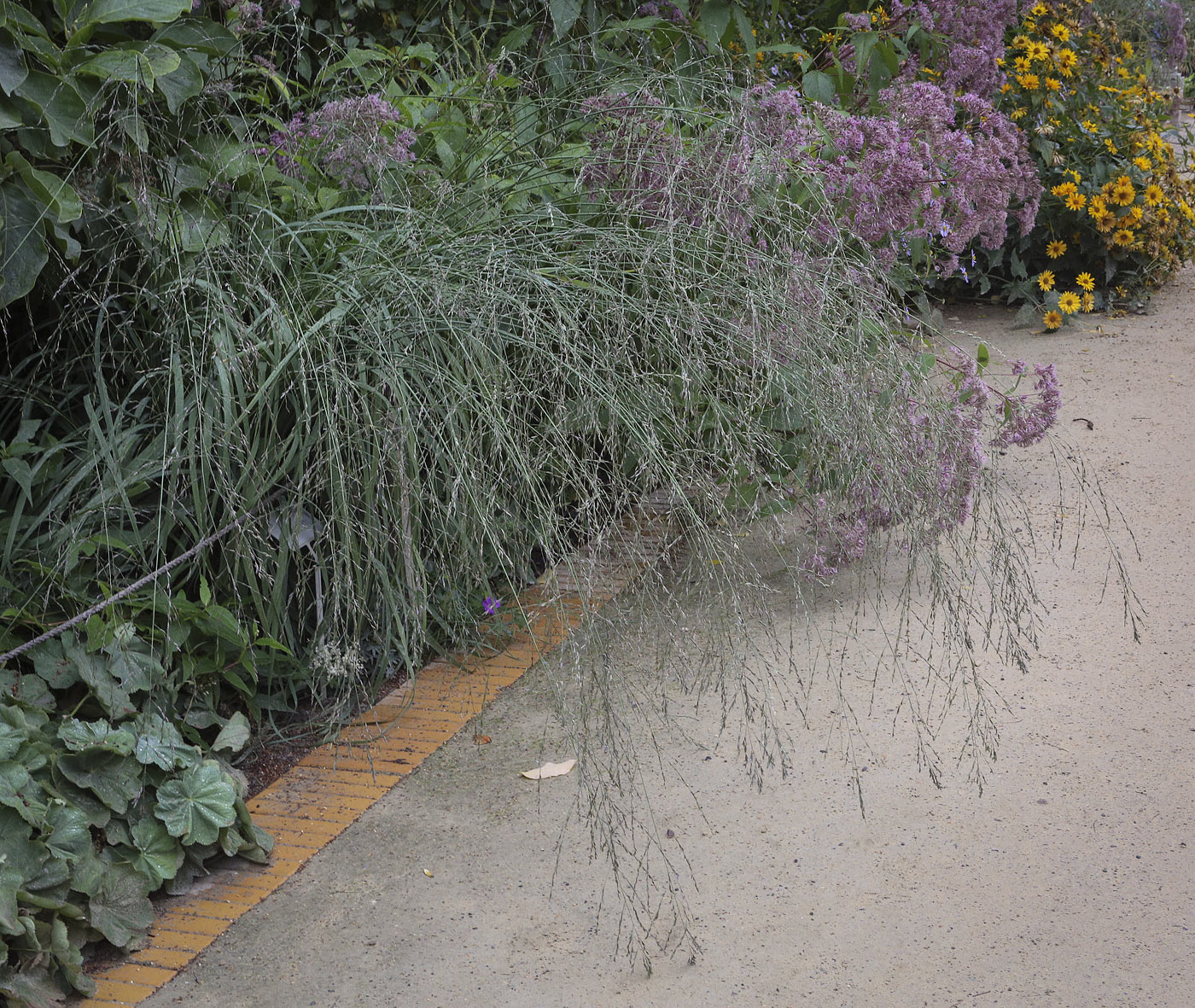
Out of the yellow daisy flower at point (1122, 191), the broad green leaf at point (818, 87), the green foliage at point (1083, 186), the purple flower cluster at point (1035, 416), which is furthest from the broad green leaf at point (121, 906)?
the yellow daisy flower at point (1122, 191)

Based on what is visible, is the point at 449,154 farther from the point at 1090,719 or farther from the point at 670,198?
the point at 1090,719

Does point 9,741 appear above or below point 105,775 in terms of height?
above

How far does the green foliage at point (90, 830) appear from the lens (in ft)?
6.55

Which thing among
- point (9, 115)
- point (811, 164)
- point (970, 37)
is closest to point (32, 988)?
point (9, 115)

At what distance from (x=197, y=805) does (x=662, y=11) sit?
3048 millimetres

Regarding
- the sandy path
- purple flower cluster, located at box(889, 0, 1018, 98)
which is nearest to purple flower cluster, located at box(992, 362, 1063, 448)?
the sandy path

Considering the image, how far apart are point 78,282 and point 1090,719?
248 cm

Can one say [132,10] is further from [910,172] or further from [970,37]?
[970,37]

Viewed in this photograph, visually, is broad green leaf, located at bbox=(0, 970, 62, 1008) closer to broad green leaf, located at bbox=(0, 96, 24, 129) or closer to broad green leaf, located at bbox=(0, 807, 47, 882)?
broad green leaf, located at bbox=(0, 807, 47, 882)

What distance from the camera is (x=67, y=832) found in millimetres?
2111

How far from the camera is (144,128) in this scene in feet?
9.11

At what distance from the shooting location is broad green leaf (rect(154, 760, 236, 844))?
2.28 m

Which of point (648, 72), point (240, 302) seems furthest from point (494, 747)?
point (648, 72)

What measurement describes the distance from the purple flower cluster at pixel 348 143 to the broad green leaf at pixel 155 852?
5.37ft
